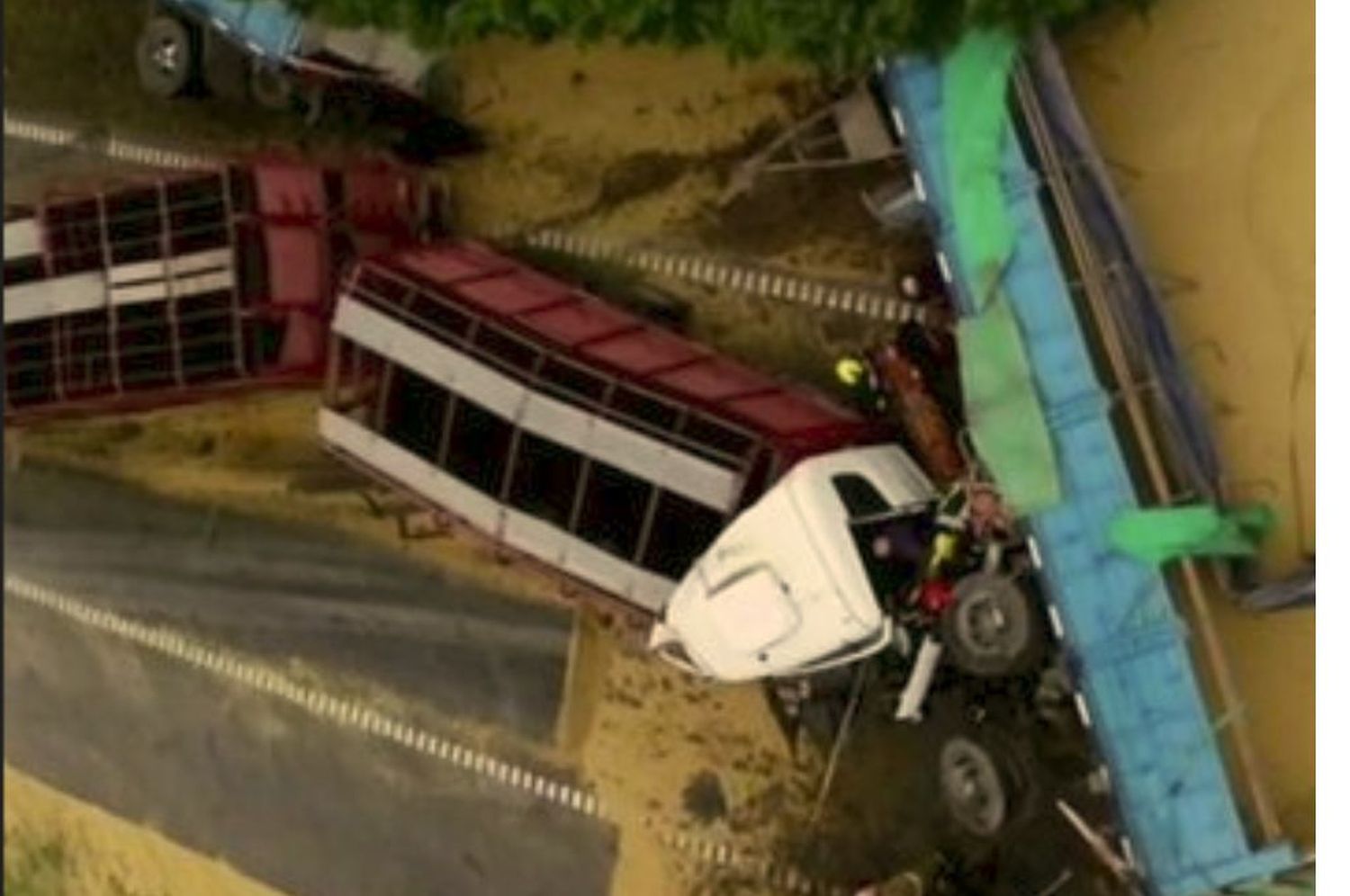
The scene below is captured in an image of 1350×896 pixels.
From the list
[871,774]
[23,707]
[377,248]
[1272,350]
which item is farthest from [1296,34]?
[23,707]

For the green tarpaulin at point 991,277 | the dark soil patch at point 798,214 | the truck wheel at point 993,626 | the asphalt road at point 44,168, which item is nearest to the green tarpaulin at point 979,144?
the green tarpaulin at point 991,277

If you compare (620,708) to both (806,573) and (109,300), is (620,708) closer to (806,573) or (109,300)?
(806,573)

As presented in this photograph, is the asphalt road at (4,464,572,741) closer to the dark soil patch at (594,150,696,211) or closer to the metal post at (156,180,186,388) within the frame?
the metal post at (156,180,186,388)

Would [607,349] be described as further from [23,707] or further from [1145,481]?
[23,707]

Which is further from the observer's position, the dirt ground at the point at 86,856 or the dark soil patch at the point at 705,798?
the dirt ground at the point at 86,856

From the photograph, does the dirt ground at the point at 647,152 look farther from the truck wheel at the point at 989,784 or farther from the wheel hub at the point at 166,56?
the truck wheel at the point at 989,784

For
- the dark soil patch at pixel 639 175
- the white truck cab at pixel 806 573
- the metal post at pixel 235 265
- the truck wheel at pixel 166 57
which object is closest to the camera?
the white truck cab at pixel 806 573

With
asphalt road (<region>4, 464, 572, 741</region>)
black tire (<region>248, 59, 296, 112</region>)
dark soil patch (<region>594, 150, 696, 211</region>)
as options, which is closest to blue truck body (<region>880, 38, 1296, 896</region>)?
dark soil patch (<region>594, 150, 696, 211</region>)

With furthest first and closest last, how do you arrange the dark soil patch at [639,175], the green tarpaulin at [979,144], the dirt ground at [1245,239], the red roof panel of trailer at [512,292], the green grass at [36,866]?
the green grass at [36,866] → the dark soil patch at [639,175] → the red roof panel of trailer at [512,292] → the dirt ground at [1245,239] → the green tarpaulin at [979,144]
